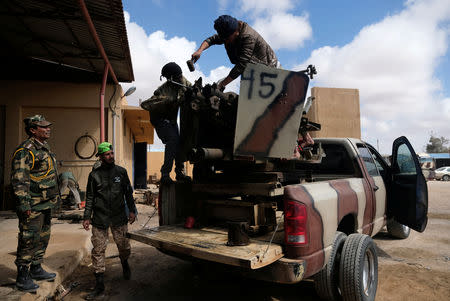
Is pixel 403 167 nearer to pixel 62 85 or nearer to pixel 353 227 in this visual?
pixel 353 227

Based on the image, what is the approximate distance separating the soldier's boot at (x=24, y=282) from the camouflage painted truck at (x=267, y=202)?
105 centimetres

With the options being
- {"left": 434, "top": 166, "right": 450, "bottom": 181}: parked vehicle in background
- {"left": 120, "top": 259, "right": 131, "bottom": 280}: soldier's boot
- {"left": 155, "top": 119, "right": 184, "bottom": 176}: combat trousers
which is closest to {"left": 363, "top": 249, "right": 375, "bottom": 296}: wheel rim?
{"left": 155, "top": 119, "right": 184, "bottom": 176}: combat trousers

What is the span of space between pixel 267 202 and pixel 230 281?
120 centimetres

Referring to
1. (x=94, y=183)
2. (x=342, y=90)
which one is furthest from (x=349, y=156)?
(x=342, y=90)

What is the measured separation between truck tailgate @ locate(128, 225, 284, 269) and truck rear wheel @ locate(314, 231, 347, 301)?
59 centimetres

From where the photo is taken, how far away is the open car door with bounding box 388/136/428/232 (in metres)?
4.18

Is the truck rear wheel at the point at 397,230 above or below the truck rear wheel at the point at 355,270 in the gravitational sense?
below

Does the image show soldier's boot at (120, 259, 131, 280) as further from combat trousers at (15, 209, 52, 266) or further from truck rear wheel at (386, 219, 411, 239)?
truck rear wheel at (386, 219, 411, 239)

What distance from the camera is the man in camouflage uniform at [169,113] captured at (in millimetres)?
3686

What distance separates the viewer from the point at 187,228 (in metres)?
3.53

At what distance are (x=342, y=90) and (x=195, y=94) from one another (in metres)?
6.05

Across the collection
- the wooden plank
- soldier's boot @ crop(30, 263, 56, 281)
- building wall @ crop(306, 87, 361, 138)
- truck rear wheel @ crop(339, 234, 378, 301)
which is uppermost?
building wall @ crop(306, 87, 361, 138)

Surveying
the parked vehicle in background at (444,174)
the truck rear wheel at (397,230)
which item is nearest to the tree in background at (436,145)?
the parked vehicle in background at (444,174)

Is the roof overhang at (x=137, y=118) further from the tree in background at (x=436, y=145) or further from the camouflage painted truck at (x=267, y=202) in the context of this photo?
the tree in background at (x=436, y=145)
